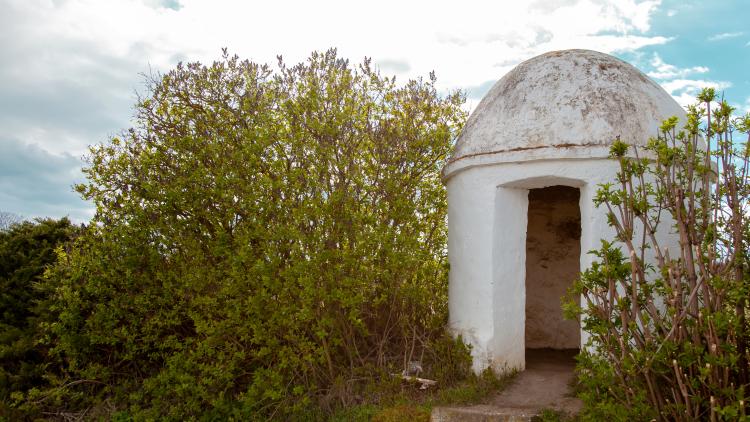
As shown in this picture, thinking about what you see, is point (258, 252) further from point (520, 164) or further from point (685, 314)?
point (685, 314)

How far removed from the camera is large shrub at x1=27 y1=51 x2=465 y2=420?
264 inches

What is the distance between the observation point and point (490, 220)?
6.61 metres

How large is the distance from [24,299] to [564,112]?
8.35m

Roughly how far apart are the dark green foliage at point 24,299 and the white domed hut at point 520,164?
5.82 m

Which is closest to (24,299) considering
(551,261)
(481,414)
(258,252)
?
(258,252)

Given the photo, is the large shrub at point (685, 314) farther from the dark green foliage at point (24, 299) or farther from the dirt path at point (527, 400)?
the dark green foliage at point (24, 299)

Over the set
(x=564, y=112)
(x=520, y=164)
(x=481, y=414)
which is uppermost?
(x=564, y=112)

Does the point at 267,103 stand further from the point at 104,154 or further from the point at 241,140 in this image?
the point at 104,154

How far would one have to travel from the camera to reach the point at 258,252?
22.4 ft

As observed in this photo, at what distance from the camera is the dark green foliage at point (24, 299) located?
8.23 meters

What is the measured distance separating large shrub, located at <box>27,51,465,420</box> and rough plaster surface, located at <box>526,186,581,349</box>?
5.48ft

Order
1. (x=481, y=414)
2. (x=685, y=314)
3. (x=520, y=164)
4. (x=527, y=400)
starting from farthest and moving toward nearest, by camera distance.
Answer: (x=520, y=164), (x=527, y=400), (x=481, y=414), (x=685, y=314)

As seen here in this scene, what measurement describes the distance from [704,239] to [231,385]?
200 inches

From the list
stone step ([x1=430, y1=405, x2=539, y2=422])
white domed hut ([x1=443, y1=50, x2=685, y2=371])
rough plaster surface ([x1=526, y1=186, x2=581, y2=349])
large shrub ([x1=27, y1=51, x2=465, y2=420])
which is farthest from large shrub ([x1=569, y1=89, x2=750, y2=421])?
rough plaster surface ([x1=526, y1=186, x2=581, y2=349])
